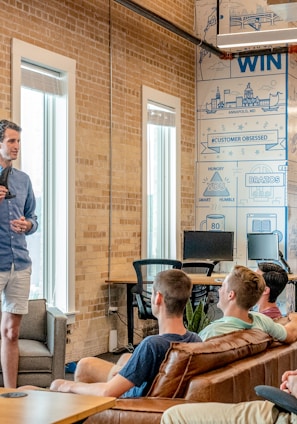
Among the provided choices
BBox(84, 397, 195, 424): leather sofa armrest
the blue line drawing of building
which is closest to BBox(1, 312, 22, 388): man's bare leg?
BBox(84, 397, 195, 424): leather sofa armrest

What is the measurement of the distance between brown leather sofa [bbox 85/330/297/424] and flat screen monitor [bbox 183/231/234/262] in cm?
626

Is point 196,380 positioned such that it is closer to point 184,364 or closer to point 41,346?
point 184,364

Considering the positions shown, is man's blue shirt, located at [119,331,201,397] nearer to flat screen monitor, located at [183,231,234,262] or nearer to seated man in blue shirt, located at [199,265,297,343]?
seated man in blue shirt, located at [199,265,297,343]

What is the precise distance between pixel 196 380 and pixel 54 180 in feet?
16.8

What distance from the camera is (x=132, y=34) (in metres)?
9.70

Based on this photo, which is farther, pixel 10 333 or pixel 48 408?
pixel 10 333

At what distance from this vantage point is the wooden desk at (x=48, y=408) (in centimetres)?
270

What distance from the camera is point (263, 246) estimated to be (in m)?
10.2

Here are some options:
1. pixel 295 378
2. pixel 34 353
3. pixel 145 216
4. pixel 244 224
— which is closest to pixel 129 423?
pixel 295 378

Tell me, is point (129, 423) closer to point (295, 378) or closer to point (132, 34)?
point (295, 378)

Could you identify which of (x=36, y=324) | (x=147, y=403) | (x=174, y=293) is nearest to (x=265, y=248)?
(x=36, y=324)

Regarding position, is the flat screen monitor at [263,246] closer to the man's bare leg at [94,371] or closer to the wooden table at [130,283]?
the wooden table at [130,283]

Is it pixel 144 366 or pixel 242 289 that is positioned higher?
pixel 242 289

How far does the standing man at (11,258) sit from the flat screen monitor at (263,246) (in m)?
4.76
